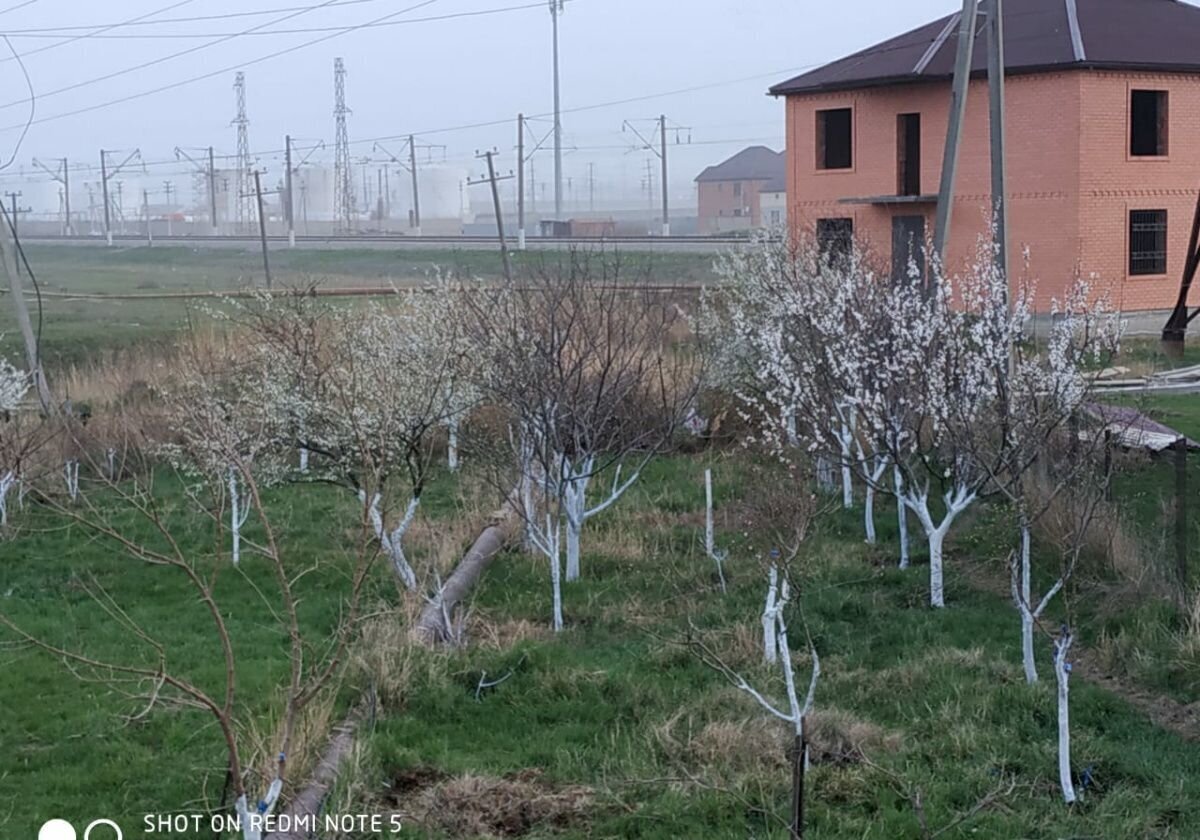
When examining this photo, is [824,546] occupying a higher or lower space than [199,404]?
lower

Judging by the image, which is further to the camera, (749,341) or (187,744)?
(749,341)

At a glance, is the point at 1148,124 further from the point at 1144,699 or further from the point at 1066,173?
the point at 1144,699

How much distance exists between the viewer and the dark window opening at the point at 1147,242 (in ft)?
99.1

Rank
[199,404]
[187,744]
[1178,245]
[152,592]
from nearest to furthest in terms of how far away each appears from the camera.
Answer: [187,744]
[199,404]
[152,592]
[1178,245]

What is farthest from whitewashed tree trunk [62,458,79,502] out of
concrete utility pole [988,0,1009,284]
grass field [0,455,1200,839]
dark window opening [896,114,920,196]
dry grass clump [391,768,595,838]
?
dark window opening [896,114,920,196]

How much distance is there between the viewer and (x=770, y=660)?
9203mm

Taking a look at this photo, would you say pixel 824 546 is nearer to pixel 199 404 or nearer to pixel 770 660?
pixel 770 660

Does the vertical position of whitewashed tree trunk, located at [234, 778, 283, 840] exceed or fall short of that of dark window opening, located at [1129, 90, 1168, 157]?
it falls short

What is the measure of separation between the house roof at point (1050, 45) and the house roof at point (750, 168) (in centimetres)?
5689

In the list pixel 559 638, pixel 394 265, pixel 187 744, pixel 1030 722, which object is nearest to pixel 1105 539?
pixel 1030 722

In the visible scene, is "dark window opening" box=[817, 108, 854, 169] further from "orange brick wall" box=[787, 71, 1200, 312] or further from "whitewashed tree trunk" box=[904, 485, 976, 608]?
"whitewashed tree trunk" box=[904, 485, 976, 608]

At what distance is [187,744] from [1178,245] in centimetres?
2731

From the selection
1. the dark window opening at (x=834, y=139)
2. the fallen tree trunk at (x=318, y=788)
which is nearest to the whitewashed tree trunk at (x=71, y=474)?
the fallen tree trunk at (x=318, y=788)

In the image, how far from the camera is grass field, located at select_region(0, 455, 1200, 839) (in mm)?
7078
